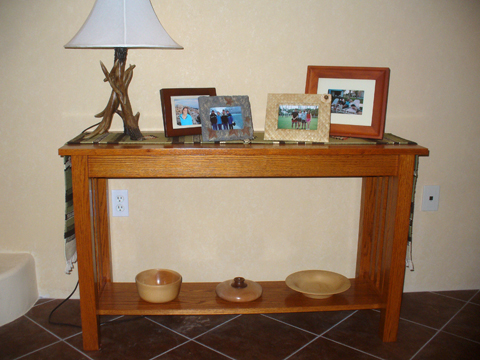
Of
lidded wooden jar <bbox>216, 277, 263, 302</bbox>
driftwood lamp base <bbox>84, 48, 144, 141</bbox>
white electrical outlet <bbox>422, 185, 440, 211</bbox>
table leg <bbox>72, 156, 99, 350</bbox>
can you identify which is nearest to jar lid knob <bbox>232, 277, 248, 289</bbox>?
lidded wooden jar <bbox>216, 277, 263, 302</bbox>

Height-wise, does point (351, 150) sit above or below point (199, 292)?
above

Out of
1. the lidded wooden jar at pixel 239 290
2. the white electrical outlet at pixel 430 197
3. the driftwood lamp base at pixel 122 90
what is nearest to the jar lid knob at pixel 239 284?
the lidded wooden jar at pixel 239 290

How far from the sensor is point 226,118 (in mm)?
1430

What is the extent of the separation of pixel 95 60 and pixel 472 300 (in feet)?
5.93

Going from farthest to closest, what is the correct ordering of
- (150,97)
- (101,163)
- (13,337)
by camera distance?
(150,97) < (13,337) < (101,163)

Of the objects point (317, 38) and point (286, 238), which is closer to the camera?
point (317, 38)

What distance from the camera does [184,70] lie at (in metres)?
1.60

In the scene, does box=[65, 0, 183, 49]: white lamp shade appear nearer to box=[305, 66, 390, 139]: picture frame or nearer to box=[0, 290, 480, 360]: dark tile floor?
box=[305, 66, 390, 139]: picture frame

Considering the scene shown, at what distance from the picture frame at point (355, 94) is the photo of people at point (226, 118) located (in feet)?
0.98

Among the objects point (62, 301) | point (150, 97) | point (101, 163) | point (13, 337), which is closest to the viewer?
point (101, 163)

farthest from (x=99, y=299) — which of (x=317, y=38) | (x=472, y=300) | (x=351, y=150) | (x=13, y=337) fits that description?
(x=472, y=300)

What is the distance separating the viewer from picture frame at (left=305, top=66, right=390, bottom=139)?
1490 millimetres

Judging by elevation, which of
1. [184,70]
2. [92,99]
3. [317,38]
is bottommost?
[92,99]

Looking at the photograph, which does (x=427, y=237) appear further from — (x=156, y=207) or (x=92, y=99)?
(x=92, y=99)
